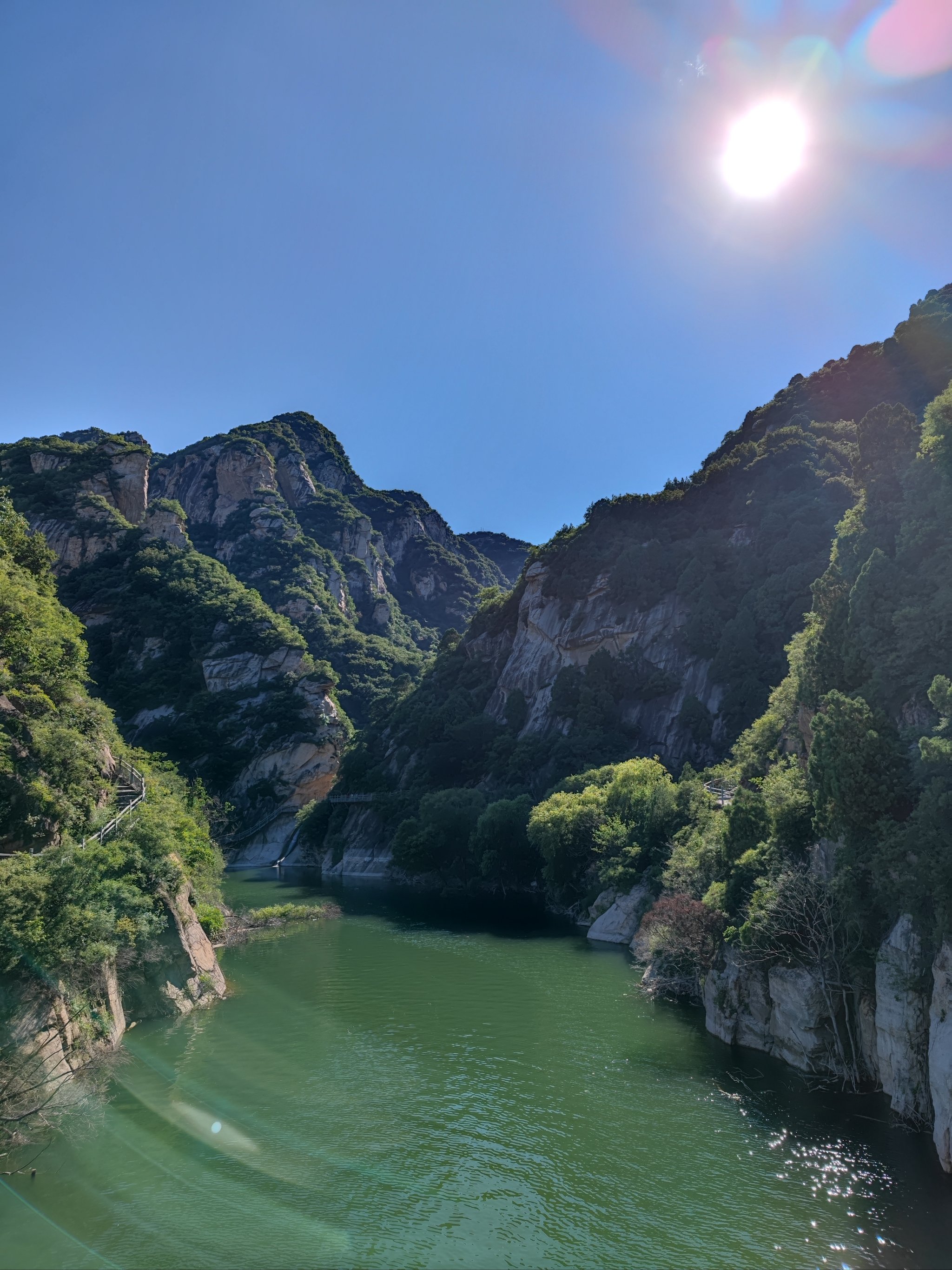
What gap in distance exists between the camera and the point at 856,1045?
18359 millimetres

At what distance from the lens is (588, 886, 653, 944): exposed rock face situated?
124ft

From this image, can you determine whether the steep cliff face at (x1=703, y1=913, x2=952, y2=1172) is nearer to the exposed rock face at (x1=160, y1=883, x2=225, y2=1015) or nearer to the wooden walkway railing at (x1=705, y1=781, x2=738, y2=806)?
the wooden walkway railing at (x1=705, y1=781, x2=738, y2=806)

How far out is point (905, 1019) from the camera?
15.5m

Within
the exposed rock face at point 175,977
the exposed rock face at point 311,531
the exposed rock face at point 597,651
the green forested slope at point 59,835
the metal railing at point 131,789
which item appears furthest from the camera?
the exposed rock face at point 311,531

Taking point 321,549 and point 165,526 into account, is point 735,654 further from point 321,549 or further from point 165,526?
point 321,549

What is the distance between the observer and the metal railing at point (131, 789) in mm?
23578

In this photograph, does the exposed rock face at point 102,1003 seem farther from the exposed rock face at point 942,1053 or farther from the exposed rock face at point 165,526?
the exposed rock face at point 165,526

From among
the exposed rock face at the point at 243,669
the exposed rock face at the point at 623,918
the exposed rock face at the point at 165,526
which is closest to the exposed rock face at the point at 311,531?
the exposed rock face at the point at 165,526

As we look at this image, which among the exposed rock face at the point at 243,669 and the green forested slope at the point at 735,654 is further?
the exposed rock face at the point at 243,669

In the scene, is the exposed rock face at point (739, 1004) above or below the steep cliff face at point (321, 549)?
below

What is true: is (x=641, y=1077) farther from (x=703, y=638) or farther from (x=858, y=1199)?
(x=703, y=638)

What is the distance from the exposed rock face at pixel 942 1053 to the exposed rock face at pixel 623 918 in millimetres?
22838

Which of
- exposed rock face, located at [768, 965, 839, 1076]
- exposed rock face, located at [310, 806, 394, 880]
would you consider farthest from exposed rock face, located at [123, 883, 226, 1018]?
exposed rock face, located at [310, 806, 394, 880]

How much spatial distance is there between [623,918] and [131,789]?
25.9 m
